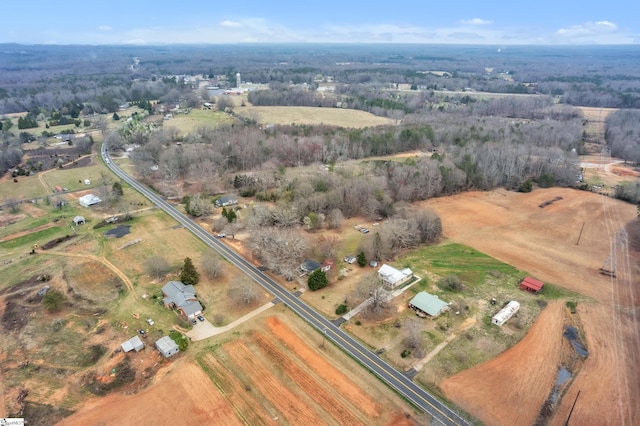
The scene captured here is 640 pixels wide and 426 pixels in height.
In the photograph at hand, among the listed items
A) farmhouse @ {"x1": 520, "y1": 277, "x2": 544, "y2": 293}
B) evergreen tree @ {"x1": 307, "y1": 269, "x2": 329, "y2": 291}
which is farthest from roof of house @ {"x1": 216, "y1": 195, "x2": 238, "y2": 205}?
farmhouse @ {"x1": 520, "y1": 277, "x2": 544, "y2": 293}

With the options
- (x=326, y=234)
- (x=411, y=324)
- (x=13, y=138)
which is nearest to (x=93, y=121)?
(x=13, y=138)

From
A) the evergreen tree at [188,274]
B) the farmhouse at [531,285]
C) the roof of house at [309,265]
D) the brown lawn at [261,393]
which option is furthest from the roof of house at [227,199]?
the farmhouse at [531,285]

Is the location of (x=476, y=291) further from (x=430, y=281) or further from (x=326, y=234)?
(x=326, y=234)

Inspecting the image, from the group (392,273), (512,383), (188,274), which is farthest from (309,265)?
(512,383)

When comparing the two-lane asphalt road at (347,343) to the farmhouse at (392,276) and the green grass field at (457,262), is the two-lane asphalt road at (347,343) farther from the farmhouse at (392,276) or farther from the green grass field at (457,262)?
the green grass field at (457,262)

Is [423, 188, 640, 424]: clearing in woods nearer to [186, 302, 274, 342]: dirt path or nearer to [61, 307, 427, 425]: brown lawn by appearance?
[61, 307, 427, 425]: brown lawn

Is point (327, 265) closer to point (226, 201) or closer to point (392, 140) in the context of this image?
point (226, 201)
